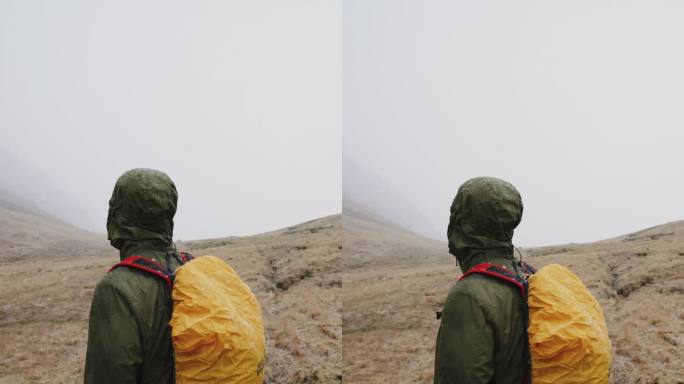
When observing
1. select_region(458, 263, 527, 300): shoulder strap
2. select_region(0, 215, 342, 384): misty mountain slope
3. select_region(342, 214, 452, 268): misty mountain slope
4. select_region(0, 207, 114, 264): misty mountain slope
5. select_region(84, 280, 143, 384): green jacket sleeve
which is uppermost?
select_region(458, 263, 527, 300): shoulder strap

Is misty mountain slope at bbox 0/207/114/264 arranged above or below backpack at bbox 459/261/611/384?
below

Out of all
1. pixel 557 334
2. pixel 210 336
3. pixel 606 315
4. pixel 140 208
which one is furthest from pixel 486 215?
pixel 606 315

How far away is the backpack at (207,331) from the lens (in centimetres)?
427

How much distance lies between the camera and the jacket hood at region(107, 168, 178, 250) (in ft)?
15.9

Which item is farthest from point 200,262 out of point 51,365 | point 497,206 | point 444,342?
point 51,365

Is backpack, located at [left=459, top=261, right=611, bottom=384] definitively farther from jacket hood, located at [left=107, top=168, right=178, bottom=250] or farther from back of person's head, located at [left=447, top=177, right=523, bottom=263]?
jacket hood, located at [left=107, top=168, right=178, bottom=250]

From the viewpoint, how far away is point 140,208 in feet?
15.9

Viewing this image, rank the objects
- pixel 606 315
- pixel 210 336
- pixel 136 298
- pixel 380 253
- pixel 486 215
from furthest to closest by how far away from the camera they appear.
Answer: pixel 380 253 → pixel 606 315 → pixel 486 215 → pixel 136 298 → pixel 210 336

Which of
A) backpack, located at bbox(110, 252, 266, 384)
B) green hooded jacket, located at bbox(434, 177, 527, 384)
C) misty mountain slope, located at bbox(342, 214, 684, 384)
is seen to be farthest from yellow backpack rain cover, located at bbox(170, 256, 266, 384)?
misty mountain slope, located at bbox(342, 214, 684, 384)

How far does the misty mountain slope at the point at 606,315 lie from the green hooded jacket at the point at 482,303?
12.0 metres

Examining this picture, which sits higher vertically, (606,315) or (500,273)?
(500,273)

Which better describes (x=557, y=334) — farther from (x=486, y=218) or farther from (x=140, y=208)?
(x=140, y=208)

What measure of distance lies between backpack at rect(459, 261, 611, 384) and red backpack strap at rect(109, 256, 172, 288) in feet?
9.62

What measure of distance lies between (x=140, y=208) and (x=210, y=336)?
1554mm
